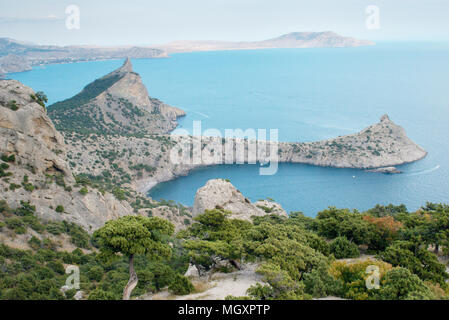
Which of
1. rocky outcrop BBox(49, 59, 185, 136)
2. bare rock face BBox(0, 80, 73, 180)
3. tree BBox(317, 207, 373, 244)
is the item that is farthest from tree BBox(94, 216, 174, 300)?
rocky outcrop BBox(49, 59, 185, 136)

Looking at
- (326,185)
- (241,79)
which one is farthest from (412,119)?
(241,79)

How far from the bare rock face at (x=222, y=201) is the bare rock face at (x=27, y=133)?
1136 cm

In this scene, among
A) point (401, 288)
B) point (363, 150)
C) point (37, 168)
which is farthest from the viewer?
point (363, 150)

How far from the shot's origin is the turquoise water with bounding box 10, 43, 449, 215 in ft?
184

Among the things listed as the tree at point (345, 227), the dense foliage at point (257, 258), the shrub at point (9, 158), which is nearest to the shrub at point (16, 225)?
the dense foliage at point (257, 258)

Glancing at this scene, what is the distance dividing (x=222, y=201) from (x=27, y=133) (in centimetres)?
1710

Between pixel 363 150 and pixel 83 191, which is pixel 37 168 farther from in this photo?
pixel 363 150

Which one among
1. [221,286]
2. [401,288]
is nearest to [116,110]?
[221,286]

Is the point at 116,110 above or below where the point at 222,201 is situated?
above

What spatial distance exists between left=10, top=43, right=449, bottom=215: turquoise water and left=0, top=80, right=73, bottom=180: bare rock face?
90.9 feet

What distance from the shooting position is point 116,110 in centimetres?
7844

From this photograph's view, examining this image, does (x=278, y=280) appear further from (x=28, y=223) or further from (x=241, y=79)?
(x=241, y=79)

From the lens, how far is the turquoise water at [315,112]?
5603cm

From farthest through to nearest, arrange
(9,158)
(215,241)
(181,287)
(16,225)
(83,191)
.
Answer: (83,191), (9,158), (16,225), (215,241), (181,287)
